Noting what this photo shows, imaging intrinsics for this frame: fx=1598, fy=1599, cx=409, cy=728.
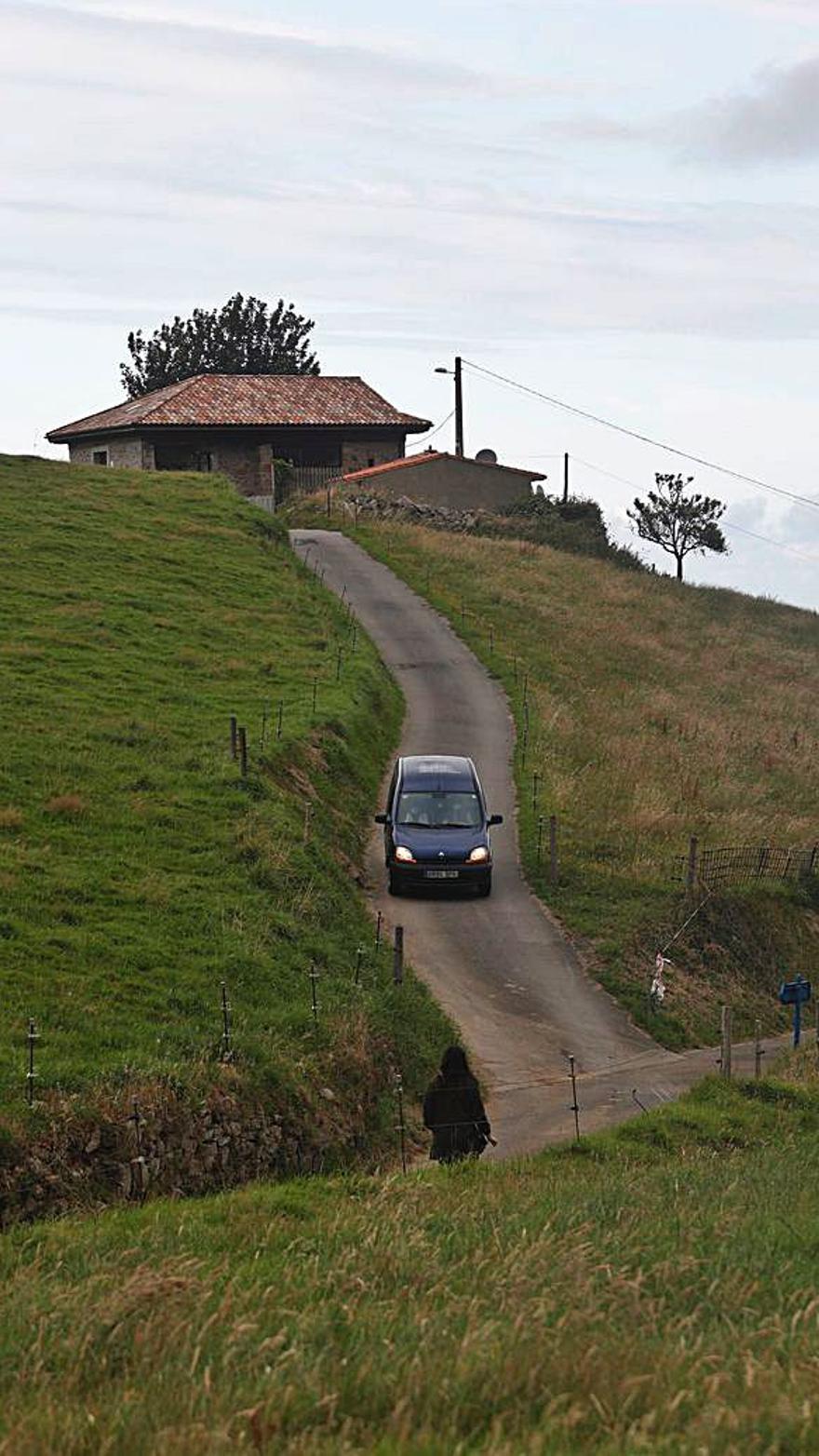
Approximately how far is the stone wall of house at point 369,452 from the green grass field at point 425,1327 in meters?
66.0

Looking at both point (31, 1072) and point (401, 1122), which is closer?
point (31, 1072)

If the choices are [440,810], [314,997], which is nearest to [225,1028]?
[314,997]

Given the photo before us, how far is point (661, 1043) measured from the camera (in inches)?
894

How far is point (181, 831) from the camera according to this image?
77.9 ft

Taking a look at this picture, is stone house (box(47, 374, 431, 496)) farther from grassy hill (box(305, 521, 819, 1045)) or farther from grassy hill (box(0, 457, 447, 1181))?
grassy hill (box(0, 457, 447, 1181))

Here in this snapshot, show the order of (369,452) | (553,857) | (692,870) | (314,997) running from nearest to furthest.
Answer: (314,997)
(692,870)
(553,857)
(369,452)

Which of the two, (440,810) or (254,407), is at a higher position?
(254,407)

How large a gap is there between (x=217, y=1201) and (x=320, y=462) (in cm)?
6580

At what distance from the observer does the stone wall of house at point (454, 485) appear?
241ft

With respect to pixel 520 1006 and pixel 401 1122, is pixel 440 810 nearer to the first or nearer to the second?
pixel 520 1006

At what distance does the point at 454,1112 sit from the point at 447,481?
6287cm

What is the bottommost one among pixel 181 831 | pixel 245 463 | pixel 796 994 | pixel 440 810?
pixel 796 994

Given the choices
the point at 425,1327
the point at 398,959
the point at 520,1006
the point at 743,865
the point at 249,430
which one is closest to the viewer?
the point at 425,1327

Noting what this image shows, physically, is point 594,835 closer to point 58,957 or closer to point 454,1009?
point 454,1009
